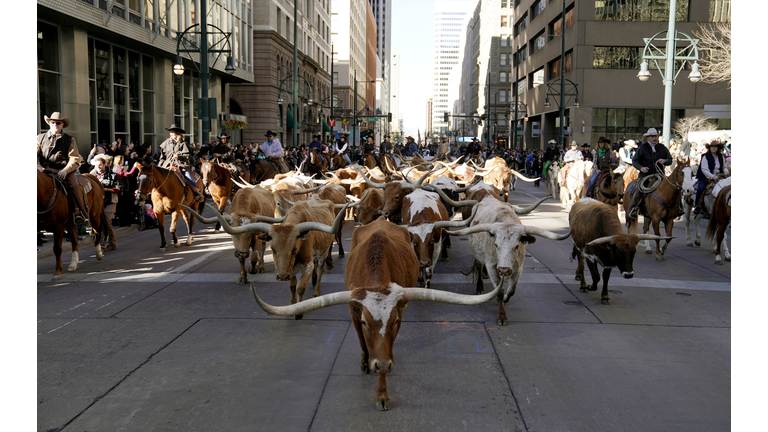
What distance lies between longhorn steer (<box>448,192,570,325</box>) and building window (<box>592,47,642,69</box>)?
42305mm

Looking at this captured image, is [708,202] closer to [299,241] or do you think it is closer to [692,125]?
[299,241]

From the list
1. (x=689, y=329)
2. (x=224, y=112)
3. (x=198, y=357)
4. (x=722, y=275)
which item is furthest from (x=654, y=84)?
(x=198, y=357)

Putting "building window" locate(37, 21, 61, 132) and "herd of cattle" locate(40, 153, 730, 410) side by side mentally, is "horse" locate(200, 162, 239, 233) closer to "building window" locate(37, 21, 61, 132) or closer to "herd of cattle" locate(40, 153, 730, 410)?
"herd of cattle" locate(40, 153, 730, 410)

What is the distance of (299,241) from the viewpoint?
6.87 metres

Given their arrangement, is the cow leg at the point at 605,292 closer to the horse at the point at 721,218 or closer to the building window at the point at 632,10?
the horse at the point at 721,218

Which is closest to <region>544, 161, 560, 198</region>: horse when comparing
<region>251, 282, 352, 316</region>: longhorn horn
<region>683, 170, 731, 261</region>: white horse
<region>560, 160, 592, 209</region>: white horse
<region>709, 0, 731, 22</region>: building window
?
<region>560, 160, 592, 209</region>: white horse

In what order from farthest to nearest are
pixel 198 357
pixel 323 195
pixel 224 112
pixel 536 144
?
pixel 536 144 < pixel 224 112 < pixel 323 195 < pixel 198 357

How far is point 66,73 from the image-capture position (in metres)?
20.3

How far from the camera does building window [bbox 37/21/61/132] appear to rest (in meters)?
19.1

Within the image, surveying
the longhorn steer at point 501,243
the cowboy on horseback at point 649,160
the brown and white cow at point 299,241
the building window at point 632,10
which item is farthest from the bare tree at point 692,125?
the brown and white cow at point 299,241

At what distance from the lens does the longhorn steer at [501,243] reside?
685cm
